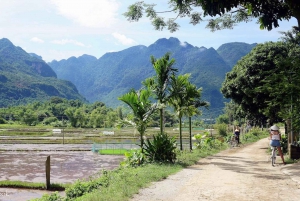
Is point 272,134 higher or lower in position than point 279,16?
lower

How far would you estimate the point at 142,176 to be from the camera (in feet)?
31.9

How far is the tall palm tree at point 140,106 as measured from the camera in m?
14.6

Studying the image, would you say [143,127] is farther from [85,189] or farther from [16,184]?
[16,184]

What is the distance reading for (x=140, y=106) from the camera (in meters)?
14.7

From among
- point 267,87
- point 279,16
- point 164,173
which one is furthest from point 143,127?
point 279,16

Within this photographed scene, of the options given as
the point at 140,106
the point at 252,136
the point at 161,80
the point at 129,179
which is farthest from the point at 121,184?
the point at 252,136

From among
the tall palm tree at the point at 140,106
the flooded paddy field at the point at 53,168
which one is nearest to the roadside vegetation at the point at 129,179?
the tall palm tree at the point at 140,106

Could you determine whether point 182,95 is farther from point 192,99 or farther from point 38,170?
point 38,170

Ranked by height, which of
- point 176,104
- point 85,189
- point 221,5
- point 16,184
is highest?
point 221,5

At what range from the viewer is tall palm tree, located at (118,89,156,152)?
1456 cm

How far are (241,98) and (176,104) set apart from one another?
619 cm

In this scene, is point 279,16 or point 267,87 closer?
point 267,87

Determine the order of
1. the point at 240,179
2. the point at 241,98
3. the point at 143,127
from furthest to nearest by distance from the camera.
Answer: the point at 241,98
the point at 143,127
the point at 240,179

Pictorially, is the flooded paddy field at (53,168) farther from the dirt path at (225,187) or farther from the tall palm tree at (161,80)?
the dirt path at (225,187)
